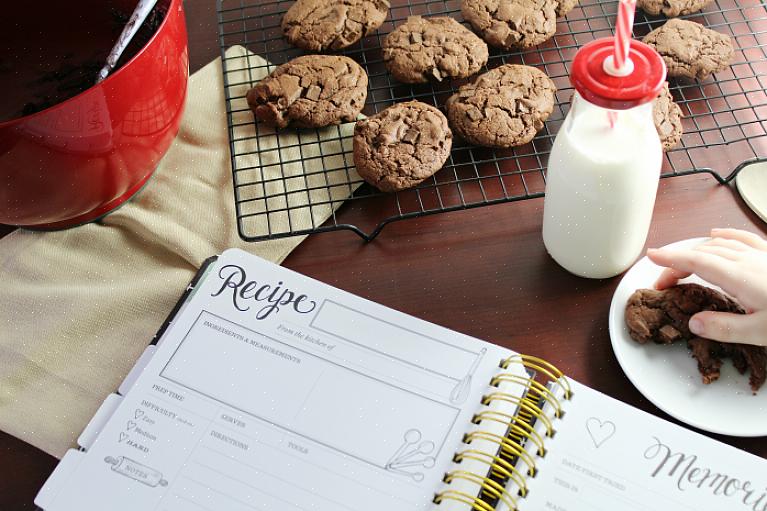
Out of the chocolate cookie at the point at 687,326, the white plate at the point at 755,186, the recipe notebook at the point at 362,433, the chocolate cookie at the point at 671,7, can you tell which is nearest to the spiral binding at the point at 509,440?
the recipe notebook at the point at 362,433

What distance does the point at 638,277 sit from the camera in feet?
2.81

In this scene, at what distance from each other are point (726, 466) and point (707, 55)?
54cm

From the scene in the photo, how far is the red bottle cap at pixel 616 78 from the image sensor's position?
685 millimetres

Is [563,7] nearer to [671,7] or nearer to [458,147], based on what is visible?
[671,7]

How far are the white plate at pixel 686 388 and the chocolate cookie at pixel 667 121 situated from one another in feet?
0.61

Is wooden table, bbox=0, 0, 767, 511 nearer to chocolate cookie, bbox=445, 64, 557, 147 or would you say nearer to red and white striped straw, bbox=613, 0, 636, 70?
chocolate cookie, bbox=445, 64, 557, 147

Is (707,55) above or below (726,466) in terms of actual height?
above

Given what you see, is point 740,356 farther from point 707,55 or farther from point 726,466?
point 707,55

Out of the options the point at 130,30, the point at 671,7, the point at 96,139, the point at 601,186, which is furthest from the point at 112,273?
the point at 671,7

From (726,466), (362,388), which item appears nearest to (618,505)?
(726,466)

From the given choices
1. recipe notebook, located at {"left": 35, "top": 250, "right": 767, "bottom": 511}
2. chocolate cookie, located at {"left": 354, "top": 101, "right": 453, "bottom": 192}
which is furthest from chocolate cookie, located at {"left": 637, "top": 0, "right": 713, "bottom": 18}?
recipe notebook, located at {"left": 35, "top": 250, "right": 767, "bottom": 511}

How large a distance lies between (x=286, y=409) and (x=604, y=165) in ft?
1.26

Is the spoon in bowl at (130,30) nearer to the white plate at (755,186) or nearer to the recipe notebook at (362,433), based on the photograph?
the recipe notebook at (362,433)

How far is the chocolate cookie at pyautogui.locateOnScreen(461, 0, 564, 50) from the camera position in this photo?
1062 millimetres
